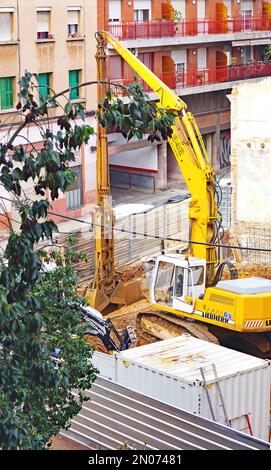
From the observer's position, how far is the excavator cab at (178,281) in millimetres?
20281

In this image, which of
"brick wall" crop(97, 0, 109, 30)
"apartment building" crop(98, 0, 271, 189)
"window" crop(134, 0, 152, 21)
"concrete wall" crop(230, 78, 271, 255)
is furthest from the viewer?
"window" crop(134, 0, 152, 21)

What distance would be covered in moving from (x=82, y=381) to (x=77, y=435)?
3569 millimetres

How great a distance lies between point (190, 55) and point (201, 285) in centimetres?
2566

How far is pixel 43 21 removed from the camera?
114 ft

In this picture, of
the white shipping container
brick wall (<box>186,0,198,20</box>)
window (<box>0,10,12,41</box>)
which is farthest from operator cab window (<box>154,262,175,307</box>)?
brick wall (<box>186,0,198,20</box>)

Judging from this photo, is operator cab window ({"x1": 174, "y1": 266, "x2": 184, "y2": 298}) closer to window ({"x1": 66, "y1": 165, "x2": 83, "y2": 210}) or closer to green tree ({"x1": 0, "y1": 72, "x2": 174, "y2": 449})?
green tree ({"x1": 0, "y1": 72, "x2": 174, "y2": 449})

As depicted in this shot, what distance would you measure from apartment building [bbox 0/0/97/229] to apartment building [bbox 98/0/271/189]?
5.31 ft

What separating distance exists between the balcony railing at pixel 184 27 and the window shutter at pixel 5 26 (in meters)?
6.30

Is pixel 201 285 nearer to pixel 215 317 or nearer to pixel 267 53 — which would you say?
pixel 215 317

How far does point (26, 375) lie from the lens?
10.3 m

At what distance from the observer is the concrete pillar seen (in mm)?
41688

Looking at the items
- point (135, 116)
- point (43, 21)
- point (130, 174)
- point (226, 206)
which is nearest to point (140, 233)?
point (226, 206)
